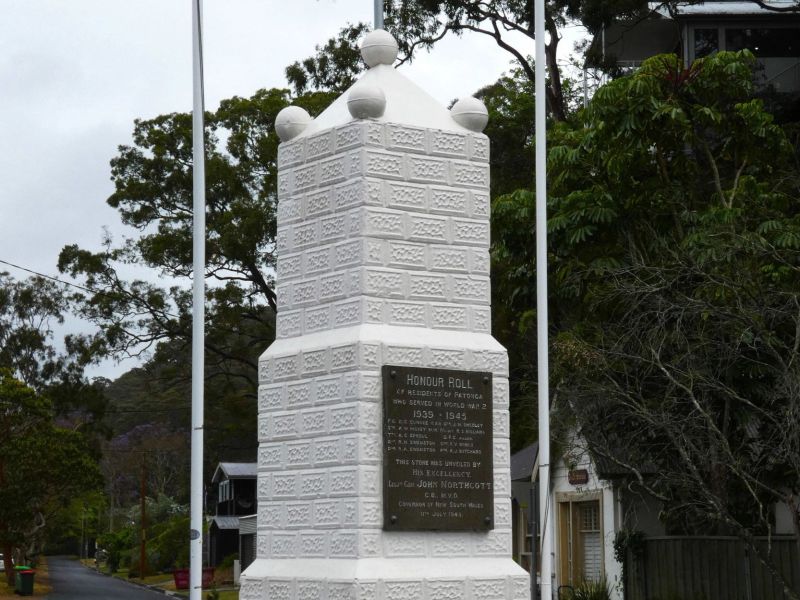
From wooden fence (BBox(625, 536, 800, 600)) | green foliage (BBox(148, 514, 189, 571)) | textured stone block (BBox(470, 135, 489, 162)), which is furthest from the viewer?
green foliage (BBox(148, 514, 189, 571))

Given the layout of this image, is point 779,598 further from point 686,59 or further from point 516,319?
point 686,59

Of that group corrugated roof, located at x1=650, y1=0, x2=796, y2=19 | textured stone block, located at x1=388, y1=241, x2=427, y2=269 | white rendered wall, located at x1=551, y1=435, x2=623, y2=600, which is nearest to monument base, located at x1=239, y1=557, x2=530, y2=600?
textured stone block, located at x1=388, y1=241, x2=427, y2=269

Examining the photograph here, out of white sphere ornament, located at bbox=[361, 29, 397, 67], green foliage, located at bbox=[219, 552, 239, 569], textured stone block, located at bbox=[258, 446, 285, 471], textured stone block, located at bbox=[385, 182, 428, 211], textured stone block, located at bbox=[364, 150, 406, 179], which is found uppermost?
white sphere ornament, located at bbox=[361, 29, 397, 67]

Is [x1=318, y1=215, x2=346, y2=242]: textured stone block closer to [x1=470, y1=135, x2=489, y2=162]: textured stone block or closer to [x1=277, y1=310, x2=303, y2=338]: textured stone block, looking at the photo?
[x1=277, y1=310, x2=303, y2=338]: textured stone block

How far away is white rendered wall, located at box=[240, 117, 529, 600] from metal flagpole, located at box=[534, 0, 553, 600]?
1217mm

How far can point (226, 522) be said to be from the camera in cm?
6012

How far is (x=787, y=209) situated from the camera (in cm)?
2262

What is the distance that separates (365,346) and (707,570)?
15.1 m

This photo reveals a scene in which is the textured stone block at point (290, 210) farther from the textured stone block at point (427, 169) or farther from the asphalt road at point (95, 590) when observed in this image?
the asphalt road at point (95, 590)

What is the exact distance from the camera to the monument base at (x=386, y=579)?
28.5 ft

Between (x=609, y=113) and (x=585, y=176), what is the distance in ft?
6.47

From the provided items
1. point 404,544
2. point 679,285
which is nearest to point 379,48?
point 404,544

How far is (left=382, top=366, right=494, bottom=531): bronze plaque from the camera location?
890cm

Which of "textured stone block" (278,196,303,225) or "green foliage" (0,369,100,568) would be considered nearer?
"textured stone block" (278,196,303,225)
